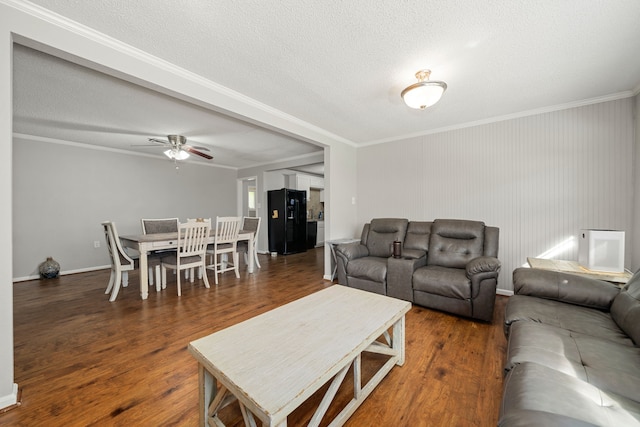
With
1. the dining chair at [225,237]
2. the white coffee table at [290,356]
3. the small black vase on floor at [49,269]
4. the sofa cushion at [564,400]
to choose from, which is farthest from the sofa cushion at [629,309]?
the small black vase on floor at [49,269]

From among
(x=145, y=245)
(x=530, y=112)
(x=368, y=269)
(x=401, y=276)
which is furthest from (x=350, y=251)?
(x=530, y=112)

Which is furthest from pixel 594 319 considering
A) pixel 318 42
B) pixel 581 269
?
pixel 318 42

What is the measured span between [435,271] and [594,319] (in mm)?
1220

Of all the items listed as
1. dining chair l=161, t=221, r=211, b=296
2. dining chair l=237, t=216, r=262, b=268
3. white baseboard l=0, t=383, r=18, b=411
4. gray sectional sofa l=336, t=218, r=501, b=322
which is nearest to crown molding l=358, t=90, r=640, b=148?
gray sectional sofa l=336, t=218, r=501, b=322

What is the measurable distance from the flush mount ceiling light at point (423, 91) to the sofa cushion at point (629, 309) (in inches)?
71.3

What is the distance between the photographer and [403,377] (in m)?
1.61

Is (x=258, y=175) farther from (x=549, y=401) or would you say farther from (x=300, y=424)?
(x=549, y=401)

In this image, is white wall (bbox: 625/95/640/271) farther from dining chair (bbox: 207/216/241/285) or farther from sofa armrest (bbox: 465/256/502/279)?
dining chair (bbox: 207/216/241/285)

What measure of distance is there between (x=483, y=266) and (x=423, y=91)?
1734mm

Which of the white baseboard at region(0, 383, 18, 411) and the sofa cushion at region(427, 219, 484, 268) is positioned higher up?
the sofa cushion at region(427, 219, 484, 268)

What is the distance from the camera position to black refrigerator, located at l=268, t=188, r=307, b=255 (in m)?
5.98

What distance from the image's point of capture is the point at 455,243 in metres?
3.00

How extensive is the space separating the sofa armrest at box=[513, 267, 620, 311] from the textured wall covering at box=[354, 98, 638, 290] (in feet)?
4.57

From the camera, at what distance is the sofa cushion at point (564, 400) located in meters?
0.77
